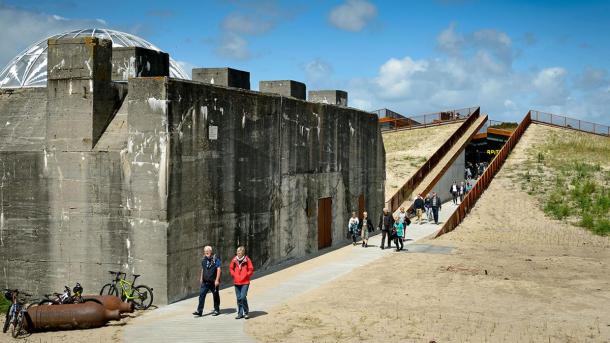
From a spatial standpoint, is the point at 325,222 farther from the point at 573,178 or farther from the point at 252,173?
the point at 573,178

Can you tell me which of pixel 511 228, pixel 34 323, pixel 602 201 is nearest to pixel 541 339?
pixel 34 323

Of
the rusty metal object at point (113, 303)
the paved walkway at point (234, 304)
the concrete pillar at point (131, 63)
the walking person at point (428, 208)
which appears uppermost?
the concrete pillar at point (131, 63)

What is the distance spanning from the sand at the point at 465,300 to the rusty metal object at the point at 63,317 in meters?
3.10

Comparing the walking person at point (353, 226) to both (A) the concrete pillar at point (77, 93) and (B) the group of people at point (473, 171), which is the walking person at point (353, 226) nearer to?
(A) the concrete pillar at point (77, 93)

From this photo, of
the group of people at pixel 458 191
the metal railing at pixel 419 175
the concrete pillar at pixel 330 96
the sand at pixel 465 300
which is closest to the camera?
the sand at pixel 465 300

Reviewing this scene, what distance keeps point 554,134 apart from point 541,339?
41.1m

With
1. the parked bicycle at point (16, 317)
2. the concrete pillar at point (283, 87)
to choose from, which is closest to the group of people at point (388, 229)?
the concrete pillar at point (283, 87)

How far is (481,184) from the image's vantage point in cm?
3619

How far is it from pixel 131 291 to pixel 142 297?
0.28 m

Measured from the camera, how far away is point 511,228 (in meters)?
30.6

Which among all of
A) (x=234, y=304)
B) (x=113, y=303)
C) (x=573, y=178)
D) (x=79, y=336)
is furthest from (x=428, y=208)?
(x=79, y=336)

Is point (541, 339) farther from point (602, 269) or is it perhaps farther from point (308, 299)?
point (602, 269)

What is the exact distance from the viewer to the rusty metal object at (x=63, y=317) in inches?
492

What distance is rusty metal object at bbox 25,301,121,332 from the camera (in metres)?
12.5
